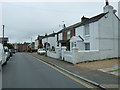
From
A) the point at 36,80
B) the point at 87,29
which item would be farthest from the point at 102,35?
the point at 36,80

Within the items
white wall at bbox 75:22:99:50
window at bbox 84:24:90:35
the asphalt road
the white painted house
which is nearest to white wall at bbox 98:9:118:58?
the white painted house

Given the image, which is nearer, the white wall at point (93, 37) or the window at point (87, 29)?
the white wall at point (93, 37)

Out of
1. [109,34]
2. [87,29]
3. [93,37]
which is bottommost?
[93,37]

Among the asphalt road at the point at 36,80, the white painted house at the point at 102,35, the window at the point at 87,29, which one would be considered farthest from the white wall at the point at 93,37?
the asphalt road at the point at 36,80

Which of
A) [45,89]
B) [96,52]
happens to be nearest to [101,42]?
[96,52]

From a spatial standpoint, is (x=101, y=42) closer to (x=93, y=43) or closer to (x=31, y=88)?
(x=93, y=43)

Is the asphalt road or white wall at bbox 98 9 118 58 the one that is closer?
the asphalt road

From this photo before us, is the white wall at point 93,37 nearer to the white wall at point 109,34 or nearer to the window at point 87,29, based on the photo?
the white wall at point 109,34

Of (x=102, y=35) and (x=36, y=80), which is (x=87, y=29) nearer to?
(x=102, y=35)

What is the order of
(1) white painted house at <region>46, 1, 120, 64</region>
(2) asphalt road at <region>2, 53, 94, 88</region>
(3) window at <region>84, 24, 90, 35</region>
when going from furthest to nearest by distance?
(3) window at <region>84, 24, 90, 35</region>
(1) white painted house at <region>46, 1, 120, 64</region>
(2) asphalt road at <region>2, 53, 94, 88</region>

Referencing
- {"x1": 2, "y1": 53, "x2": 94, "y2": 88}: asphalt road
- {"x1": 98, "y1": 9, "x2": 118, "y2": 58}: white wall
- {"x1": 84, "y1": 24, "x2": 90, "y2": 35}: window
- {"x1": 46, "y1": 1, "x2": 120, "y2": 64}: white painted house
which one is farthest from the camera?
{"x1": 84, "y1": 24, "x2": 90, "y2": 35}: window

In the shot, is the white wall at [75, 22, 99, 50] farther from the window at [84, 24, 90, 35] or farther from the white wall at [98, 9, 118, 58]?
the window at [84, 24, 90, 35]

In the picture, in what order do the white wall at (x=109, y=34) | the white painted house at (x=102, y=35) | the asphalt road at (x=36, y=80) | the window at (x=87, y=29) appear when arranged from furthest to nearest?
the window at (x=87, y=29), the white wall at (x=109, y=34), the white painted house at (x=102, y=35), the asphalt road at (x=36, y=80)

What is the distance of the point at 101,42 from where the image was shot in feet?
75.4
